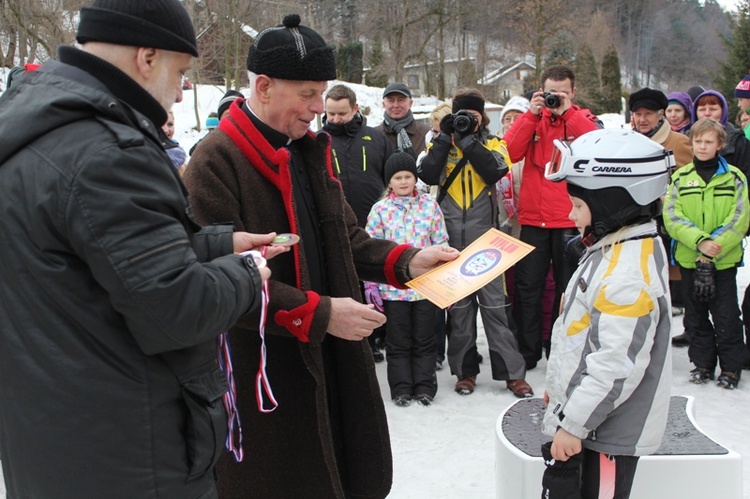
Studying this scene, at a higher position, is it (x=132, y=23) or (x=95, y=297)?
(x=132, y=23)

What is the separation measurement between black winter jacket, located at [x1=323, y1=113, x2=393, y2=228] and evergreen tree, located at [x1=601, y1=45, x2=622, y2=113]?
1195 inches

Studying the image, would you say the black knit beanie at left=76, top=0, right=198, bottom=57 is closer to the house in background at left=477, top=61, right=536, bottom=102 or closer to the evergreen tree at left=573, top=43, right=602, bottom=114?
the evergreen tree at left=573, top=43, right=602, bottom=114

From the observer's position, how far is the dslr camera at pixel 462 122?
16.1 feet

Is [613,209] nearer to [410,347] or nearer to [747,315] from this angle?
[410,347]

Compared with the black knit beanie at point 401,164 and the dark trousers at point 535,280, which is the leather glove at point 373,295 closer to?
the black knit beanie at point 401,164

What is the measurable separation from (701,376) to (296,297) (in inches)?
159

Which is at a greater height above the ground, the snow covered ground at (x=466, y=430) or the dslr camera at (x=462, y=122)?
the dslr camera at (x=462, y=122)

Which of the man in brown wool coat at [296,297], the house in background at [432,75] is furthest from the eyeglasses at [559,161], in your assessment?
the house in background at [432,75]

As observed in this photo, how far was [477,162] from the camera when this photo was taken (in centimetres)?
491

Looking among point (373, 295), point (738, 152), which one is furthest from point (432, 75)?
point (373, 295)

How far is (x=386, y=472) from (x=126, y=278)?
1.44m

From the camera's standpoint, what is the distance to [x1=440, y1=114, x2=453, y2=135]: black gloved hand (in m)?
4.95

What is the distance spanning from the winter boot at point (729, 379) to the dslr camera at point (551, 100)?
2360 mm

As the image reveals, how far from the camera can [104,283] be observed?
1.40 m
